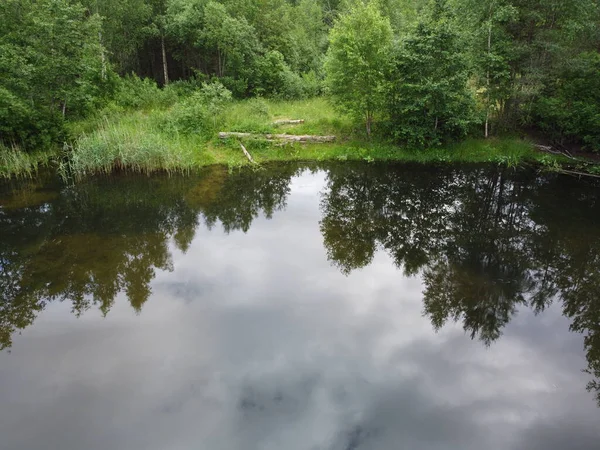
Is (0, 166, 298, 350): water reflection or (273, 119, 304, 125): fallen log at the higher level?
(273, 119, 304, 125): fallen log

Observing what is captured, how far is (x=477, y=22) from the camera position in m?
18.4

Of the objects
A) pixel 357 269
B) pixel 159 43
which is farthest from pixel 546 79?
pixel 159 43

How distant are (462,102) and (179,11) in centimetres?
1898

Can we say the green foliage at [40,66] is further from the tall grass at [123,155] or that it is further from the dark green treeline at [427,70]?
the tall grass at [123,155]

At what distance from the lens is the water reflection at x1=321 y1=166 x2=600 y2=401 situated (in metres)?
9.16

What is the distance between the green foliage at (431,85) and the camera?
57.2ft

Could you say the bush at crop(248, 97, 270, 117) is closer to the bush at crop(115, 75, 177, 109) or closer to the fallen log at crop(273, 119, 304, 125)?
the fallen log at crop(273, 119, 304, 125)

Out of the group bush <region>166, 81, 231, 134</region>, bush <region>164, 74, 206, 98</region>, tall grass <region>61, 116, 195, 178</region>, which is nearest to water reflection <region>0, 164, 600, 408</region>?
tall grass <region>61, 116, 195, 178</region>

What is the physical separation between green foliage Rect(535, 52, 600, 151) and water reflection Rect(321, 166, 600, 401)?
257cm

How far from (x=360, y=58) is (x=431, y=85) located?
328cm

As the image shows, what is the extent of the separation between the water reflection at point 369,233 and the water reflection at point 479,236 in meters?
0.04

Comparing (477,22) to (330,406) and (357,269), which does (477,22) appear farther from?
(330,406)

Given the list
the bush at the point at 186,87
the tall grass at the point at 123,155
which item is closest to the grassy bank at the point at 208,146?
the tall grass at the point at 123,155

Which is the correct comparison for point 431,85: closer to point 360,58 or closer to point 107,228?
point 360,58
